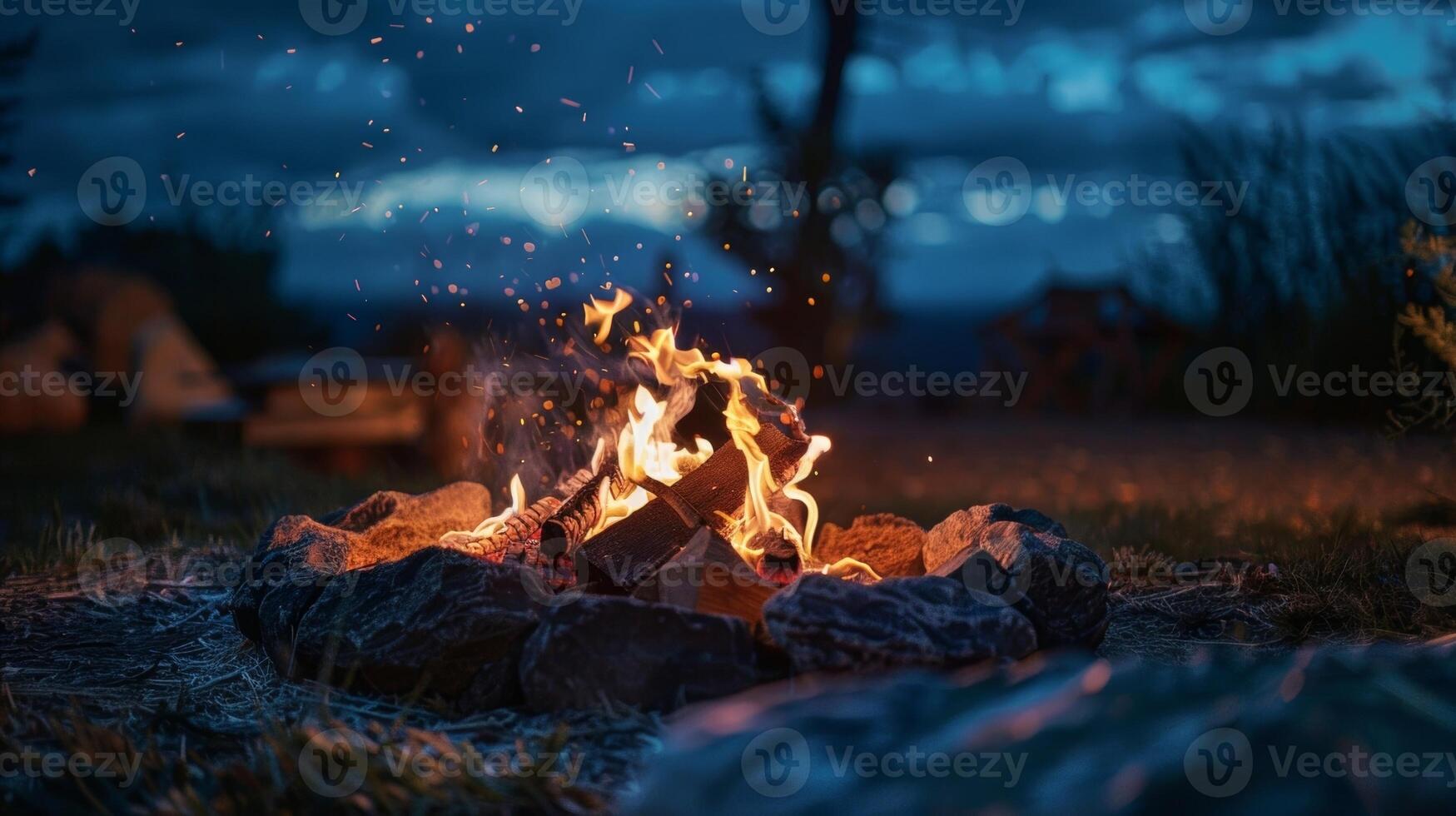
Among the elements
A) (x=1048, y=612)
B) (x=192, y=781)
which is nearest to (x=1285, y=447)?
(x=1048, y=612)

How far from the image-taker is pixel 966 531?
370 centimetres

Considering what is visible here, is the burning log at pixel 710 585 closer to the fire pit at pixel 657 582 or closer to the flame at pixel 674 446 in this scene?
the fire pit at pixel 657 582

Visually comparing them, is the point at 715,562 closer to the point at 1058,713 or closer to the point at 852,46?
the point at 1058,713

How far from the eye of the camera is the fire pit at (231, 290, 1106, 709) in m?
2.77

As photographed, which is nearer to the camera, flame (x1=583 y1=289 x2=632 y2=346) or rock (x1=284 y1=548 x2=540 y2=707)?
rock (x1=284 y1=548 x2=540 y2=707)

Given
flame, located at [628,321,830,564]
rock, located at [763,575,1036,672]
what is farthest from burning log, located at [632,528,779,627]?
rock, located at [763,575,1036,672]

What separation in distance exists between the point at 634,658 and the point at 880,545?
58.7 inches

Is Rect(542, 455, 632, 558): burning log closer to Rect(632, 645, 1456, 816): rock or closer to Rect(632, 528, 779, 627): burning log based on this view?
Rect(632, 528, 779, 627): burning log

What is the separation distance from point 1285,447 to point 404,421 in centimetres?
631

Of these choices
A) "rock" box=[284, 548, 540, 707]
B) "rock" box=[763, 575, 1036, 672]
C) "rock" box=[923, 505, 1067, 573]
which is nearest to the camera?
"rock" box=[763, 575, 1036, 672]

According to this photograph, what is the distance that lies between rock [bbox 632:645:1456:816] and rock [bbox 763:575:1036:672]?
437 millimetres

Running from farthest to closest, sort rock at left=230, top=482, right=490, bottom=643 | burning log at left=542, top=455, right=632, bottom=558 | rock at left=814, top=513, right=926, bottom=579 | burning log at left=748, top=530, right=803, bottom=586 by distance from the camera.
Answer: rock at left=814, top=513, right=926, bottom=579, burning log at left=542, top=455, right=632, bottom=558, burning log at left=748, top=530, right=803, bottom=586, rock at left=230, top=482, right=490, bottom=643

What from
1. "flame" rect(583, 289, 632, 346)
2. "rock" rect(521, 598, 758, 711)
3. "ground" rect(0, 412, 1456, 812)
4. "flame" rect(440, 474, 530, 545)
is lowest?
"ground" rect(0, 412, 1456, 812)

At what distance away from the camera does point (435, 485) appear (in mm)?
6344
